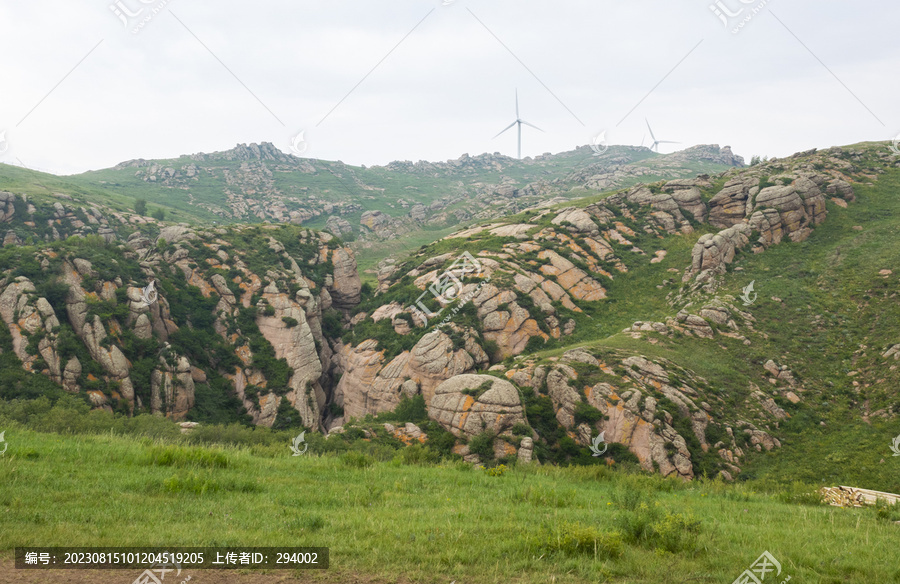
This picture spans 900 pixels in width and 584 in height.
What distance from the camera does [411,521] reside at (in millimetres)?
8445

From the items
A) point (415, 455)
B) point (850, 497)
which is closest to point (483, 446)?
point (415, 455)

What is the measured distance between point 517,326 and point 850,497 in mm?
35362

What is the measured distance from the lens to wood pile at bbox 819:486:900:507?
46.4ft

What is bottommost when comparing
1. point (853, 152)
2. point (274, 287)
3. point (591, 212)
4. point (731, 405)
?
point (731, 405)

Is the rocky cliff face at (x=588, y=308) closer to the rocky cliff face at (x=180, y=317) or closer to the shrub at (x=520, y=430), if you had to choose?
the shrub at (x=520, y=430)

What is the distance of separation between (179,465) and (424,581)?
8926 mm

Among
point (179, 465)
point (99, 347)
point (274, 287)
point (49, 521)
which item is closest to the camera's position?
point (49, 521)

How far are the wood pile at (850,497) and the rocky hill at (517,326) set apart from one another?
12453mm

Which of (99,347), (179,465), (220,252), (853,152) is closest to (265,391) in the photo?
(99,347)

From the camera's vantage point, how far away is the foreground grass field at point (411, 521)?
266 inches

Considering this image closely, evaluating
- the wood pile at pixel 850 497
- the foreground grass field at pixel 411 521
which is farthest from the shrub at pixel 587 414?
the foreground grass field at pixel 411 521

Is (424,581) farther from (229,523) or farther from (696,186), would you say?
(696,186)

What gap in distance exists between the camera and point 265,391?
50.2 m

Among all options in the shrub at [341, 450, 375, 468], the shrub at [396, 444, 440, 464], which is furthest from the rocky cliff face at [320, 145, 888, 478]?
the shrub at [341, 450, 375, 468]
